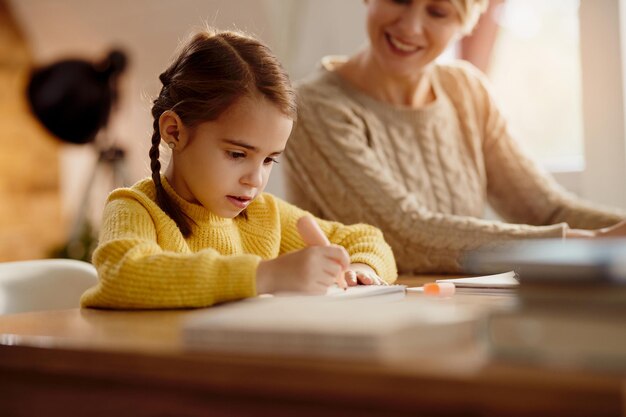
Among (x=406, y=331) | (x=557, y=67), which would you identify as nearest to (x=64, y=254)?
(x=557, y=67)

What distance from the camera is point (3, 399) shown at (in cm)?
81

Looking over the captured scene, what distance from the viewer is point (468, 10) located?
2.08 metres

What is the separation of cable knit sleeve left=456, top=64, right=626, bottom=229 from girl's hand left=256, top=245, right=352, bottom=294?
4.16ft

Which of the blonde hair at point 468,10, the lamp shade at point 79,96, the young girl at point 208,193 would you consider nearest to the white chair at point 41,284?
the young girl at point 208,193

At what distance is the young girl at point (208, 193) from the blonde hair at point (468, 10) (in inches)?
28.8

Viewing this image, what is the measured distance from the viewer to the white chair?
4.64 feet

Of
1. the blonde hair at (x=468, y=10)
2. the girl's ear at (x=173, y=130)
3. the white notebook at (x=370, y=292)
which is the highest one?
the blonde hair at (x=468, y=10)

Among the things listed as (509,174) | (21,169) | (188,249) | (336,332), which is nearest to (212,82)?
(188,249)

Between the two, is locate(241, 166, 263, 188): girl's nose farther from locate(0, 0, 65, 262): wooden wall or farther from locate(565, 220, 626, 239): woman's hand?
locate(0, 0, 65, 262): wooden wall

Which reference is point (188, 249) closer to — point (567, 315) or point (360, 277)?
point (360, 277)

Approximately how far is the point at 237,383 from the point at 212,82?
2.53ft

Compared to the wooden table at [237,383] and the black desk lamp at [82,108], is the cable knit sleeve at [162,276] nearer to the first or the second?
the wooden table at [237,383]

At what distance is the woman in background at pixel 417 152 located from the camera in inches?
72.5

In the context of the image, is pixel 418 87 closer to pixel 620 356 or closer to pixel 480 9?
pixel 480 9
